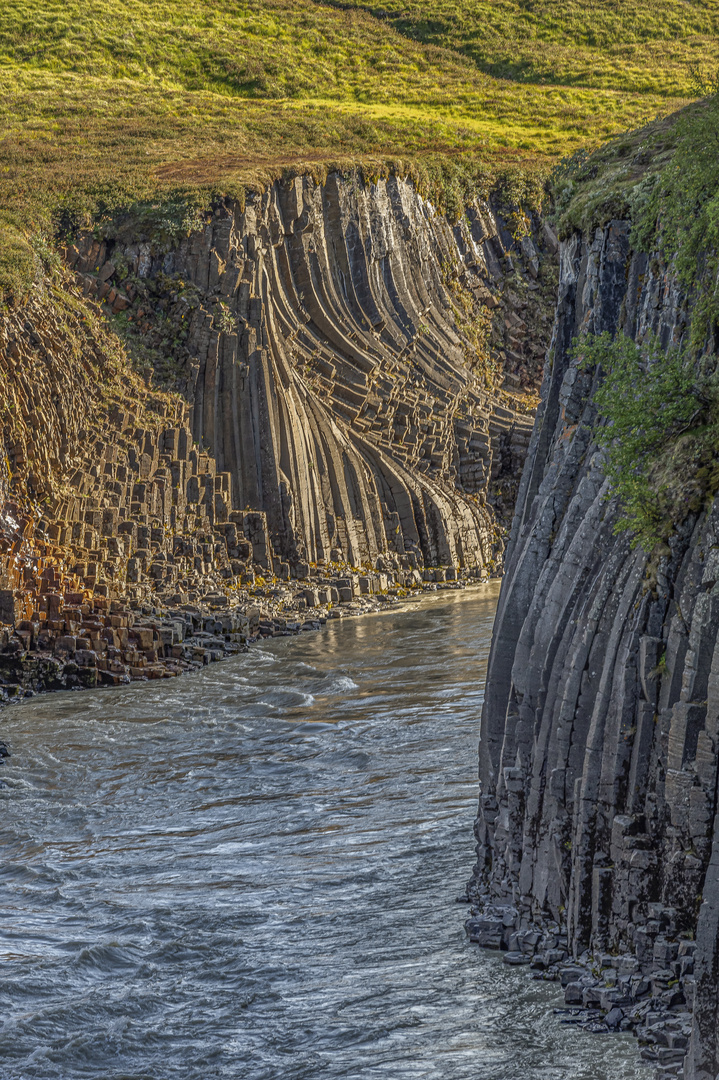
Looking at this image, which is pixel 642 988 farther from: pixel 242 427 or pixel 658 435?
pixel 242 427

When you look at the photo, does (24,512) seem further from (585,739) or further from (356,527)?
(585,739)

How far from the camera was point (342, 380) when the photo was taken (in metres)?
42.7

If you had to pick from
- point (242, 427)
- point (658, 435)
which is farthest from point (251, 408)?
point (658, 435)

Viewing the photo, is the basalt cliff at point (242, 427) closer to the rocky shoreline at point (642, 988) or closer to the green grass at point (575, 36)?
the rocky shoreline at point (642, 988)

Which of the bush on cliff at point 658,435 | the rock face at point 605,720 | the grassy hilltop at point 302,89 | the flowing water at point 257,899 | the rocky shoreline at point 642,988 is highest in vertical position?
the grassy hilltop at point 302,89

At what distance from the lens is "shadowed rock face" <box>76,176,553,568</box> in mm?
38750

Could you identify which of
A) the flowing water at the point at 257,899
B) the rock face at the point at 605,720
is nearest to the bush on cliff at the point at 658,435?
the rock face at the point at 605,720

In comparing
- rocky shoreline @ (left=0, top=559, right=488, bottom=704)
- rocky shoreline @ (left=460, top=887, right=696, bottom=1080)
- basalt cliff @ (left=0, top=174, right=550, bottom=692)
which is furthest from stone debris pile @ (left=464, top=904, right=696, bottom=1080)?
basalt cliff @ (left=0, top=174, right=550, bottom=692)

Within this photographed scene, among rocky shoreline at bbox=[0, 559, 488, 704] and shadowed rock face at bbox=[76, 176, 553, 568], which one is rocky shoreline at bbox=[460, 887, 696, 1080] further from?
shadowed rock face at bbox=[76, 176, 553, 568]

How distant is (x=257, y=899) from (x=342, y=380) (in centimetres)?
3052

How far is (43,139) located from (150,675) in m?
32.5

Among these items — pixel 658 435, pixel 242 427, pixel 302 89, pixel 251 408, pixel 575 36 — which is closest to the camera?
pixel 658 435

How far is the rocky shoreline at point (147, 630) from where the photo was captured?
2697 cm

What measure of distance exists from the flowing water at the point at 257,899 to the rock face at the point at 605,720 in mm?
777
